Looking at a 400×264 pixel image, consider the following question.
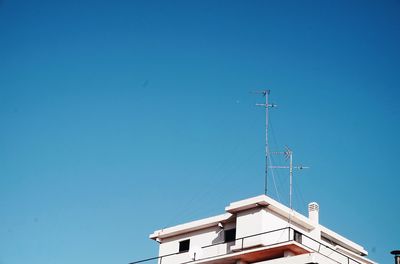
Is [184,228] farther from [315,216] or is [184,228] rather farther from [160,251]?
[315,216]

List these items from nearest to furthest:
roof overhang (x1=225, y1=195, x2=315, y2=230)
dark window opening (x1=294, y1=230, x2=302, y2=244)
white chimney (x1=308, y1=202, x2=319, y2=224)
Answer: dark window opening (x1=294, y1=230, x2=302, y2=244) < roof overhang (x1=225, y1=195, x2=315, y2=230) < white chimney (x1=308, y1=202, x2=319, y2=224)

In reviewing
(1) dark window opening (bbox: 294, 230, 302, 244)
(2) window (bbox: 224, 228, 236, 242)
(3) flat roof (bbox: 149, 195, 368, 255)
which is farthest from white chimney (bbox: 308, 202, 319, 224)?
(2) window (bbox: 224, 228, 236, 242)

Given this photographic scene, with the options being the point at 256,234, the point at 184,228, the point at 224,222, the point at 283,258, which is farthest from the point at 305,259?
the point at 184,228

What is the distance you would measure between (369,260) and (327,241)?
5145 millimetres

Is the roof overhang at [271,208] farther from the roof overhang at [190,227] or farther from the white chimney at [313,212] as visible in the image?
the white chimney at [313,212]

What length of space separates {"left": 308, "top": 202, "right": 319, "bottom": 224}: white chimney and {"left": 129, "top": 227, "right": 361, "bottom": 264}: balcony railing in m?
2.07

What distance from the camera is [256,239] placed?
132 feet

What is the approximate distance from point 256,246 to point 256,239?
42 centimetres

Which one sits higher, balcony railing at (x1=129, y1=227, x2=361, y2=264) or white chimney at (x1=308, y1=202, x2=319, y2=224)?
white chimney at (x1=308, y1=202, x2=319, y2=224)

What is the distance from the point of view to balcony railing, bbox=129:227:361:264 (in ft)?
132

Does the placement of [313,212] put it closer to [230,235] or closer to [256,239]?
[230,235]

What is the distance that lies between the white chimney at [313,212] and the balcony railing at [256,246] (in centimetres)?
207

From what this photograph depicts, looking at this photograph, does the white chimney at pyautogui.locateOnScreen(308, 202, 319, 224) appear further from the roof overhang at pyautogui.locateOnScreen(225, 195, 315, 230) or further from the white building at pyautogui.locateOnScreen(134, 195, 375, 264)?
the roof overhang at pyautogui.locateOnScreen(225, 195, 315, 230)

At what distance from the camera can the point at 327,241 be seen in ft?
148
